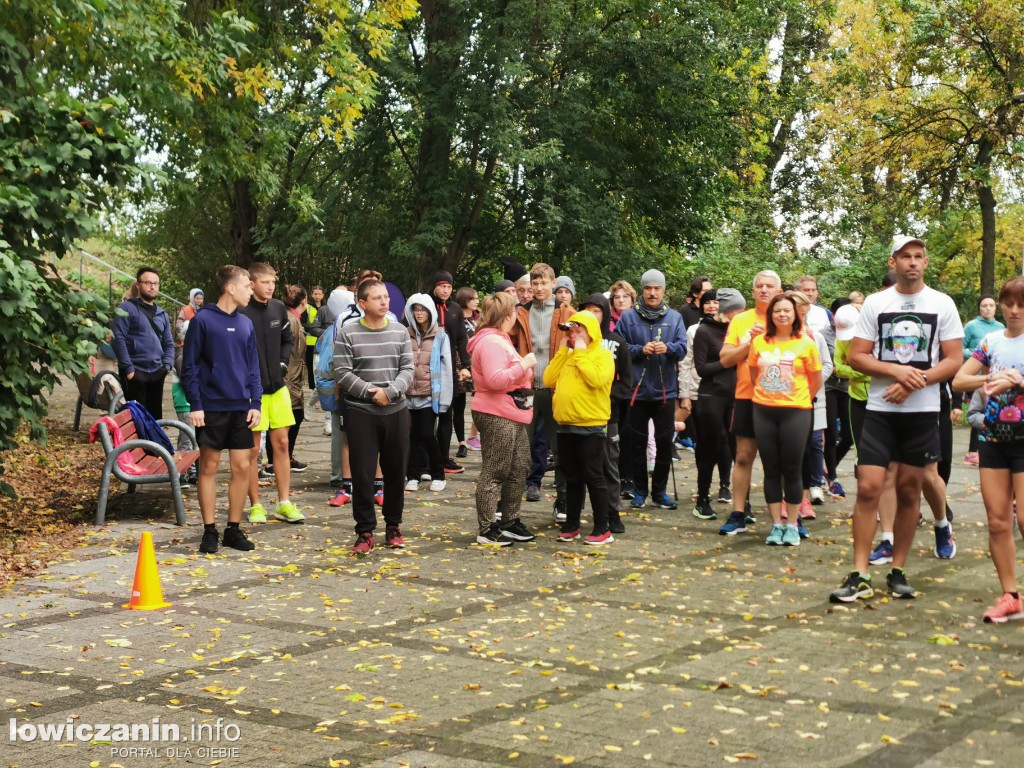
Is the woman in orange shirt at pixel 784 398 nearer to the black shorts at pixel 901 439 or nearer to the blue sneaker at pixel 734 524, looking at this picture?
the blue sneaker at pixel 734 524

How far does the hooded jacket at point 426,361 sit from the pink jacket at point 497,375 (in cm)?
228

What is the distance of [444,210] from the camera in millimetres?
26188

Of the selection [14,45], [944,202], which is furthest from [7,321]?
[944,202]

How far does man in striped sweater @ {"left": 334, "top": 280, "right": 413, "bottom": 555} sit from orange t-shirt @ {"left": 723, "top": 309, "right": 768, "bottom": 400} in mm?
2699

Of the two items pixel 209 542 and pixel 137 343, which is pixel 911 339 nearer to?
pixel 209 542

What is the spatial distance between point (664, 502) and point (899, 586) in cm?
428

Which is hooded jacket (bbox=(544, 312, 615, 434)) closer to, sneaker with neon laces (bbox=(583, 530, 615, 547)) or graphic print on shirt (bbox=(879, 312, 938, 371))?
sneaker with neon laces (bbox=(583, 530, 615, 547))

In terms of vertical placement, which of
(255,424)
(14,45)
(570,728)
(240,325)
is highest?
(14,45)

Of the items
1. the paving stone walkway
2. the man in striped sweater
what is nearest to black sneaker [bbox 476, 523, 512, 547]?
the paving stone walkway

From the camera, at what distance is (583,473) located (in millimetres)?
10766

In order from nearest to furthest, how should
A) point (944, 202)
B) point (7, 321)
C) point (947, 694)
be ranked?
point (947, 694)
point (7, 321)
point (944, 202)

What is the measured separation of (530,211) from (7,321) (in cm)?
1862

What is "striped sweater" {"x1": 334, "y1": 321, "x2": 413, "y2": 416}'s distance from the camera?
10148 mm

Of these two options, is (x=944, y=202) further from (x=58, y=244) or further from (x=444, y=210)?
(x=58, y=244)
